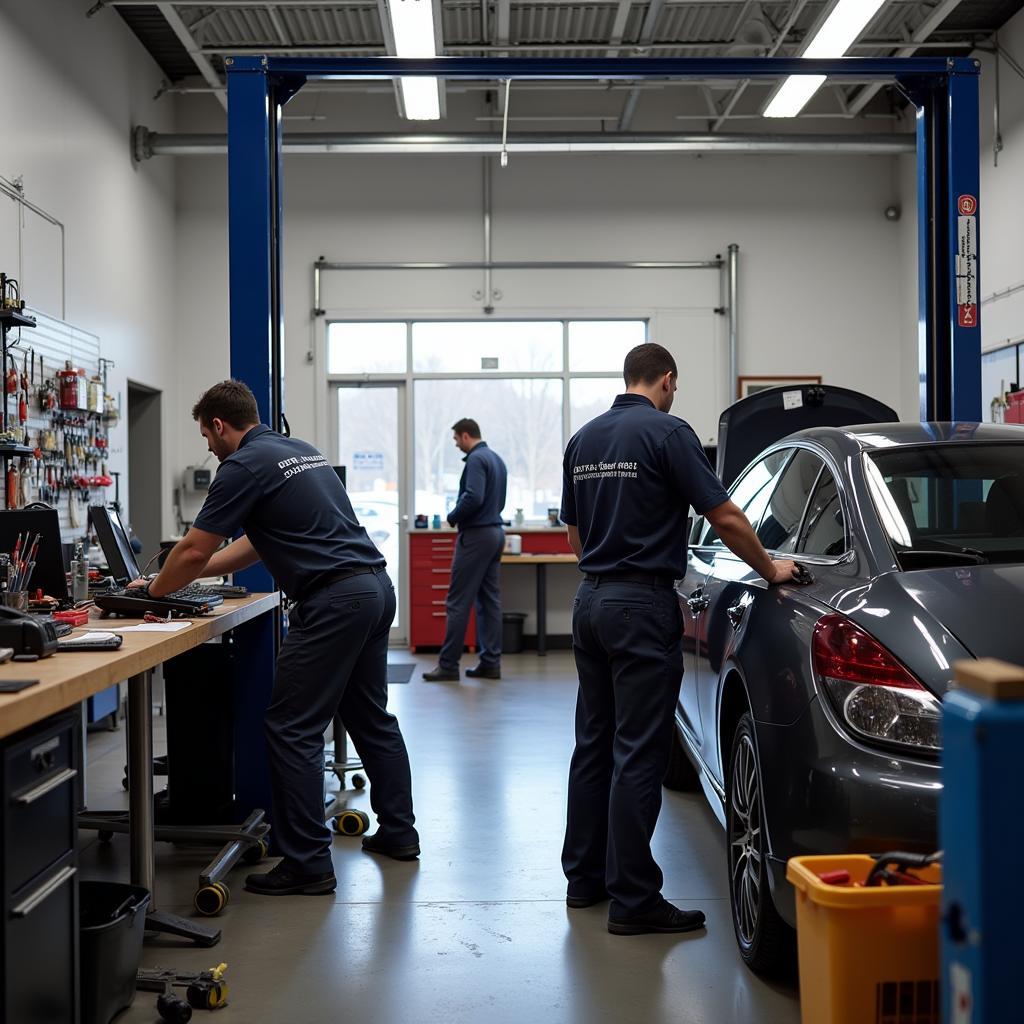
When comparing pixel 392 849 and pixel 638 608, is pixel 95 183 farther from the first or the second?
pixel 638 608

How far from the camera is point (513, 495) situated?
32.0 ft

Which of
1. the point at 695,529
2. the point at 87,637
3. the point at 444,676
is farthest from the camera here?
the point at 444,676

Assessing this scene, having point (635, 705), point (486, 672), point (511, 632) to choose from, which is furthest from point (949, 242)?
point (511, 632)

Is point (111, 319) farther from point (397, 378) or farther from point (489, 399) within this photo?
point (489, 399)

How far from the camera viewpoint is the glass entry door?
9.71 meters

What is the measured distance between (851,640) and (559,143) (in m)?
7.34

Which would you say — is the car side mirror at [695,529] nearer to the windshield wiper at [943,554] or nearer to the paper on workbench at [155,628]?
the windshield wiper at [943,554]

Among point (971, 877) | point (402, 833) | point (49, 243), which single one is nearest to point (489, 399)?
point (49, 243)

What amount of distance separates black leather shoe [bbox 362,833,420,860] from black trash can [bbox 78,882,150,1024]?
3.92 ft

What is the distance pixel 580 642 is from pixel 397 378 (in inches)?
274

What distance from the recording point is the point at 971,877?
4.17ft

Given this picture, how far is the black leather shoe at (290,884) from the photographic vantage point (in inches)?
130

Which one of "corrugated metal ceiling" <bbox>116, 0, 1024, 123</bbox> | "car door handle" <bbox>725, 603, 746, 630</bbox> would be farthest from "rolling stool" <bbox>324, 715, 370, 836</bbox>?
"corrugated metal ceiling" <bbox>116, 0, 1024, 123</bbox>

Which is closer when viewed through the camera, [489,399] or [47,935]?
[47,935]
